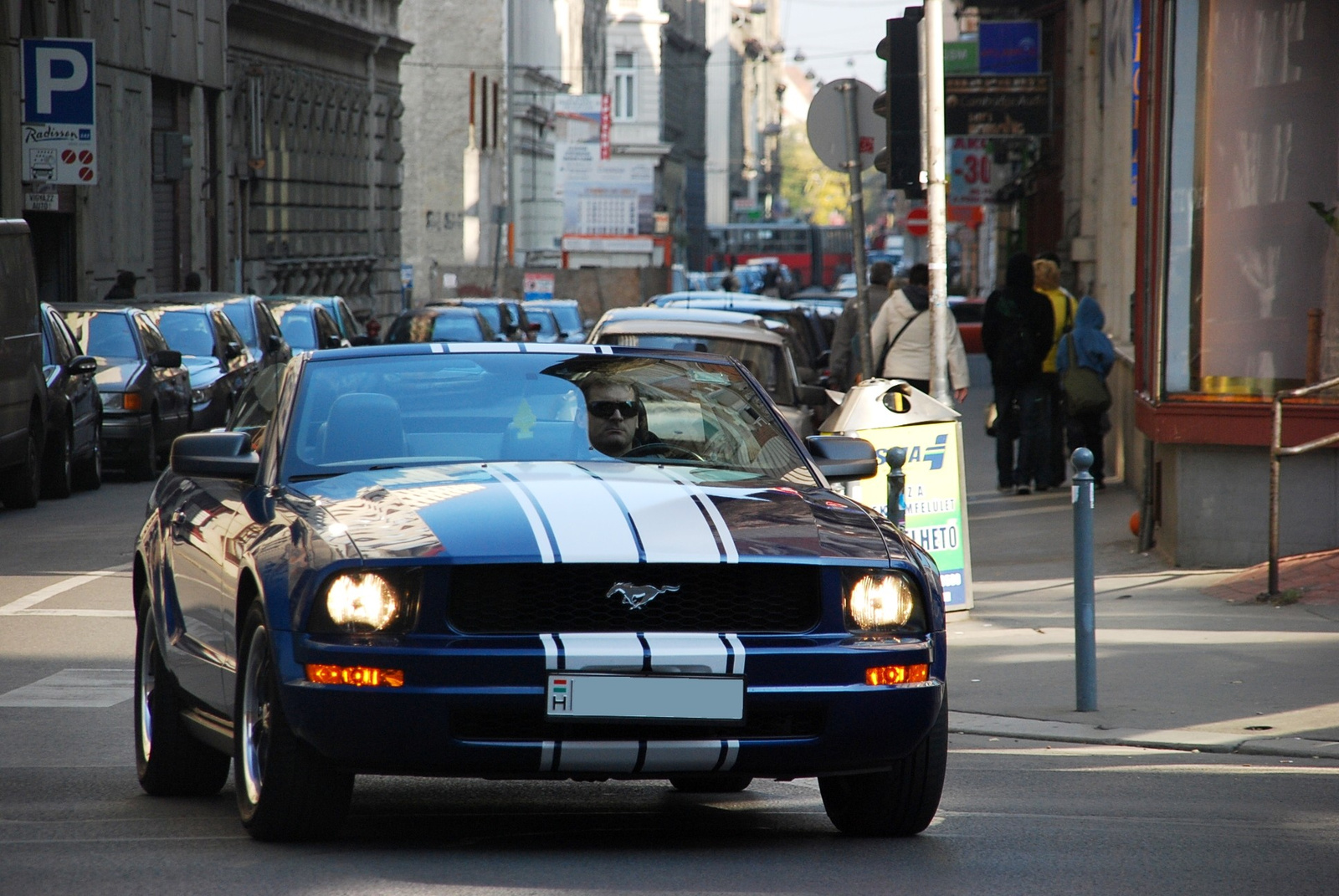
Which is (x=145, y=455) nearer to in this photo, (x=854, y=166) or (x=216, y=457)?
(x=854, y=166)

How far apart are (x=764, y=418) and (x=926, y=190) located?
6112 mm

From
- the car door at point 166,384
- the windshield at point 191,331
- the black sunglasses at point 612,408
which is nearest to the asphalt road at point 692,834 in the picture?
the black sunglasses at point 612,408

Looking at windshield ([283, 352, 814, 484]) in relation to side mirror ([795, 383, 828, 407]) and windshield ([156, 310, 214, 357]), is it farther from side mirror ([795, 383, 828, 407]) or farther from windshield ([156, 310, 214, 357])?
windshield ([156, 310, 214, 357])

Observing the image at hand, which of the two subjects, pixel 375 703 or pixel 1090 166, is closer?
pixel 375 703

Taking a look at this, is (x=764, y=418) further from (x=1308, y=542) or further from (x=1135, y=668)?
(x=1308, y=542)

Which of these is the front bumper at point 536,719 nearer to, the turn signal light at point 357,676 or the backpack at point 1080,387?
the turn signal light at point 357,676

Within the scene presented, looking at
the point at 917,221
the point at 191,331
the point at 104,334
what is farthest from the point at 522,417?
the point at 917,221

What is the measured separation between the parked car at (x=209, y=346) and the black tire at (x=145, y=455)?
202 cm

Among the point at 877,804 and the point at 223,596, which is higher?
the point at 223,596

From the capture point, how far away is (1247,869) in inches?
228

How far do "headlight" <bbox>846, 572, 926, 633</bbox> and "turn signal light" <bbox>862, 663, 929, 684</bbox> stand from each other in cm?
11

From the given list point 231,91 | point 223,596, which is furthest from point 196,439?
point 231,91

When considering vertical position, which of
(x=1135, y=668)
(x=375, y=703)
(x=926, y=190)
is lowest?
(x=1135, y=668)

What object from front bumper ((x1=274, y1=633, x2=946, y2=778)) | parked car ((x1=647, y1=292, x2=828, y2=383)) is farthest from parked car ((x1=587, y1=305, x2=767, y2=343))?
front bumper ((x1=274, y1=633, x2=946, y2=778))
